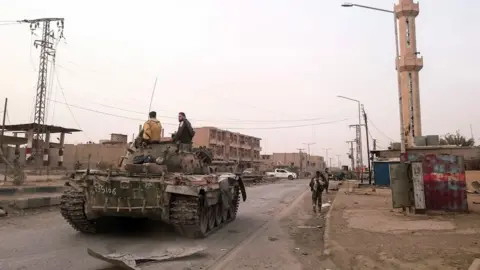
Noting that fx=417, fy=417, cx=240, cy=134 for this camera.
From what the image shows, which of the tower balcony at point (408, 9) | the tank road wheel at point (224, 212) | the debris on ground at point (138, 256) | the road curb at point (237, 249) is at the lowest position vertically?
the road curb at point (237, 249)

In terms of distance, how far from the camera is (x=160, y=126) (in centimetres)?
1074

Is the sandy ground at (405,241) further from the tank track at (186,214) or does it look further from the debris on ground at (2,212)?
the debris on ground at (2,212)

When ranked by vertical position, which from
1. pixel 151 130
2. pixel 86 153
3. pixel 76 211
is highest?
pixel 86 153

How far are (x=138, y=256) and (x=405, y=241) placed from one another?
499 centimetres

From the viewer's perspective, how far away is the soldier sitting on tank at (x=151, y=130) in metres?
10.3

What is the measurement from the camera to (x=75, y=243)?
7988 mm

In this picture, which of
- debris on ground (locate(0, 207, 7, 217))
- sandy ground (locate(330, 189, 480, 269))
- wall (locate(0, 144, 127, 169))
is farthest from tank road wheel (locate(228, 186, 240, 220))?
wall (locate(0, 144, 127, 169))

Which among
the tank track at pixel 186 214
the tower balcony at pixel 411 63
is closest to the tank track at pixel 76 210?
the tank track at pixel 186 214

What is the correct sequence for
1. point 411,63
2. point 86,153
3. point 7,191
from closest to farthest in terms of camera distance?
point 7,191
point 411,63
point 86,153

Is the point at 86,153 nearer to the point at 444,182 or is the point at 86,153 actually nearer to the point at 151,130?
the point at 151,130

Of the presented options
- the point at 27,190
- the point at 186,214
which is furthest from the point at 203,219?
the point at 27,190

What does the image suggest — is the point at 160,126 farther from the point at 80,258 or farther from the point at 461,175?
the point at 461,175

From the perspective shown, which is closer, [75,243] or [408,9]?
[75,243]

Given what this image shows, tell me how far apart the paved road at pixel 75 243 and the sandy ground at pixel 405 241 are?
2.23 metres
